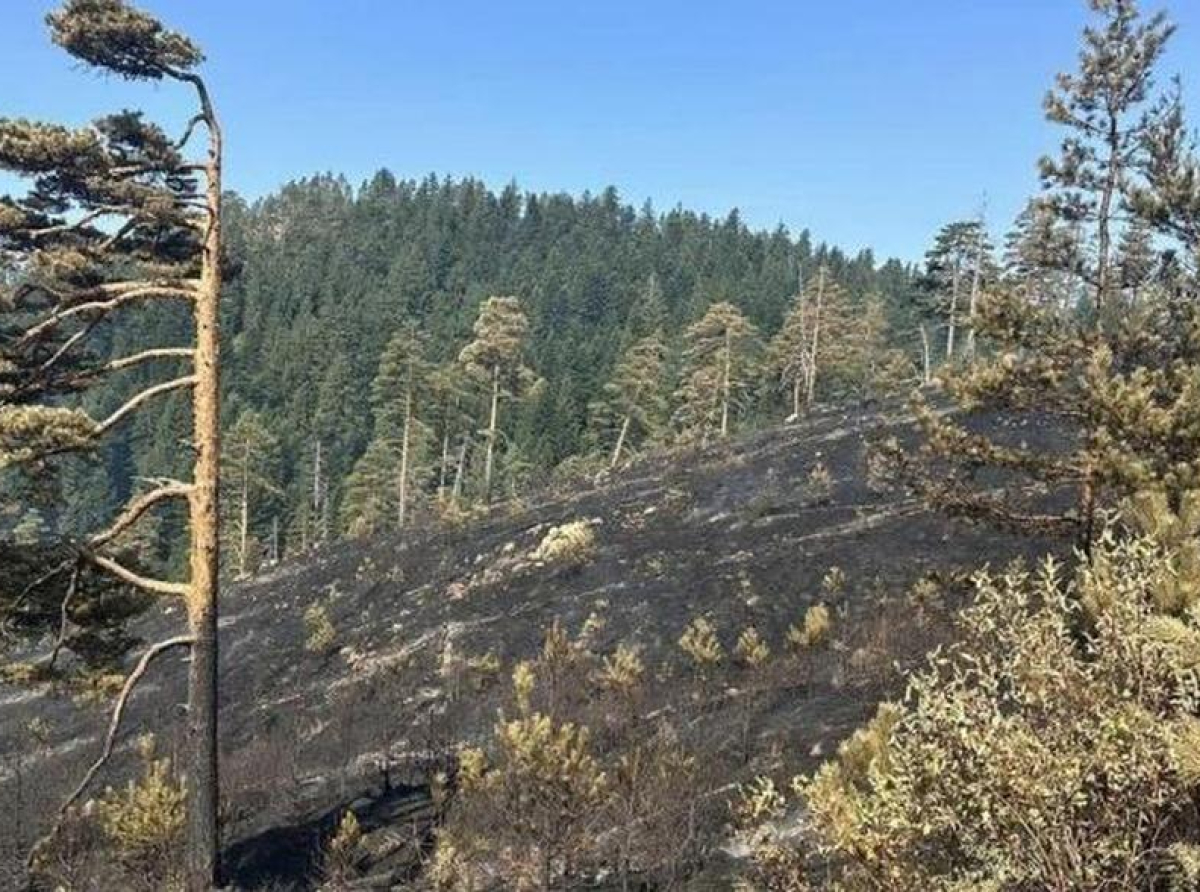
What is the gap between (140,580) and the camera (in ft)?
35.7

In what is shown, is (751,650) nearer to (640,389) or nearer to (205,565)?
(205,565)

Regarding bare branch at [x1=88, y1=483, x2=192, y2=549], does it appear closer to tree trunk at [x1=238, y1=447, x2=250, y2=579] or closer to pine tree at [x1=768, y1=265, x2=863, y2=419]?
tree trunk at [x1=238, y1=447, x2=250, y2=579]

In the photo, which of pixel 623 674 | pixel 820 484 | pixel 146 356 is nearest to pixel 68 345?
pixel 146 356

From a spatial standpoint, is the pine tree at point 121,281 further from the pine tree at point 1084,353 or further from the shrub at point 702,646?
the shrub at point 702,646

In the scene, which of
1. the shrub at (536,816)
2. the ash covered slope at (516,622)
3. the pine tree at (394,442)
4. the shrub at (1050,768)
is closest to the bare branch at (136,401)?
the shrub at (536,816)

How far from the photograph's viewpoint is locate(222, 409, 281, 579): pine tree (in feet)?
215

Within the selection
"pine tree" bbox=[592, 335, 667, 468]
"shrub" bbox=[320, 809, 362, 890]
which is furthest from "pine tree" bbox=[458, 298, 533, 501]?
"shrub" bbox=[320, 809, 362, 890]

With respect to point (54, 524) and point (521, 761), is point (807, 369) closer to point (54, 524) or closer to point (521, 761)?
point (521, 761)

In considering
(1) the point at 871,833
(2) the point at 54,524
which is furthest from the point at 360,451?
(1) the point at 871,833

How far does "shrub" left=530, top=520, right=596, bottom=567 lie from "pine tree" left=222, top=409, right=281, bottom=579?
33058 millimetres

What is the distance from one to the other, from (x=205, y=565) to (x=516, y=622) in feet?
61.5

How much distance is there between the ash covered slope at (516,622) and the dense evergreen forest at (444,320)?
23.5 metres

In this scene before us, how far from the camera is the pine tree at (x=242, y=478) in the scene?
65562 mm

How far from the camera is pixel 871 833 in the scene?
18.2ft
